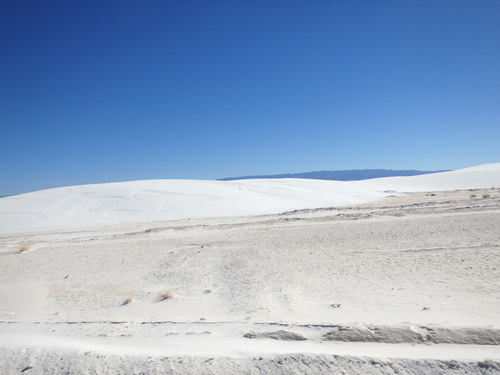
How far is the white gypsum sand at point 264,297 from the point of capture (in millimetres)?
3398

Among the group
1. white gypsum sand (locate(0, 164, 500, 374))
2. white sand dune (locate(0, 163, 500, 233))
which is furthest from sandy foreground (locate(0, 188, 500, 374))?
white sand dune (locate(0, 163, 500, 233))

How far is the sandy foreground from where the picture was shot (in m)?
3.37

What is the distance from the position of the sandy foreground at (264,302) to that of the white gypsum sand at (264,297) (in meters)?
0.02

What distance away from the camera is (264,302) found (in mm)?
5672

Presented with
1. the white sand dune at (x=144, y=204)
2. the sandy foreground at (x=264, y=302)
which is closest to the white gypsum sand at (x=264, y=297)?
the sandy foreground at (x=264, y=302)

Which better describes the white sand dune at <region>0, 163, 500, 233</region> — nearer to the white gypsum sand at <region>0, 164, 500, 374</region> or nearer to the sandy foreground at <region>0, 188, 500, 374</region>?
the white gypsum sand at <region>0, 164, 500, 374</region>

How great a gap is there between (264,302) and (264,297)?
Result: 28 centimetres

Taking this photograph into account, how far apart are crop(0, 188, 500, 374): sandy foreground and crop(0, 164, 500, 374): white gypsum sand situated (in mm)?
21

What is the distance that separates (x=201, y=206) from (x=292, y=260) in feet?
50.6

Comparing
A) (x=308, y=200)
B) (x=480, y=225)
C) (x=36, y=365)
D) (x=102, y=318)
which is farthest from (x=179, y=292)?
(x=308, y=200)

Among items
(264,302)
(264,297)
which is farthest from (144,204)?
(264,302)

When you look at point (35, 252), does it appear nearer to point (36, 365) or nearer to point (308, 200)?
point (36, 365)

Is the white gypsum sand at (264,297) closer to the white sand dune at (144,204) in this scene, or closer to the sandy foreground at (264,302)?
the sandy foreground at (264,302)

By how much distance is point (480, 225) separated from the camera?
11.1m
